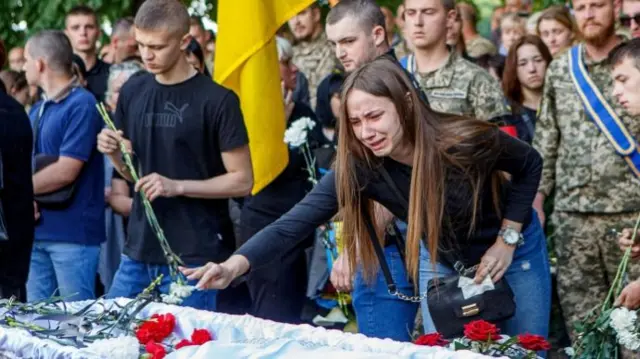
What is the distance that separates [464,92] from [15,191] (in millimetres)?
2308

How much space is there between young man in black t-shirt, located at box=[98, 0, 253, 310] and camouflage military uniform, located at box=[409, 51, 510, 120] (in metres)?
1.09

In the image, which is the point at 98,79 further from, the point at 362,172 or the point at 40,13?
the point at 362,172

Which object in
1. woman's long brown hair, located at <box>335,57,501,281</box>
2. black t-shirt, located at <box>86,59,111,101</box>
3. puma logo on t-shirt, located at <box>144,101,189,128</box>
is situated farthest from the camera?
black t-shirt, located at <box>86,59,111,101</box>

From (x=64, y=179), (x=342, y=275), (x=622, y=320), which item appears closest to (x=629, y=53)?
(x=622, y=320)

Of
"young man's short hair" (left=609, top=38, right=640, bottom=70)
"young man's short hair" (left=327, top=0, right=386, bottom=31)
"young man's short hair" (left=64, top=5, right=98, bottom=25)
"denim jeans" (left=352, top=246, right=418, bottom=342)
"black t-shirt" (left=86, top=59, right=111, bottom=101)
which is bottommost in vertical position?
"denim jeans" (left=352, top=246, right=418, bottom=342)

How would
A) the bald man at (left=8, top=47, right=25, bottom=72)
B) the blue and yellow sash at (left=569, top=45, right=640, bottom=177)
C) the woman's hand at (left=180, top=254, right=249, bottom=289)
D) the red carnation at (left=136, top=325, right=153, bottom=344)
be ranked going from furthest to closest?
the bald man at (left=8, top=47, right=25, bottom=72) → the blue and yellow sash at (left=569, top=45, right=640, bottom=177) → the woman's hand at (left=180, top=254, right=249, bottom=289) → the red carnation at (left=136, top=325, right=153, bottom=344)

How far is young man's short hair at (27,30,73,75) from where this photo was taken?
715 cm

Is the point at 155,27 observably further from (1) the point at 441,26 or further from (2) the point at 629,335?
(2) the point at 629,335

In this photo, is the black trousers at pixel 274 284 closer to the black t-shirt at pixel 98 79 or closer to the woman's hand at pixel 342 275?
the woman's hand at pixel 342 275

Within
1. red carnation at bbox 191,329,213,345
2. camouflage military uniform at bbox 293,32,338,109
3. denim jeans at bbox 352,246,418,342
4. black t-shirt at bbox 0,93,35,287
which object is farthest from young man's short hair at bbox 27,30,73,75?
red carnation at bbox 191,329,213,345

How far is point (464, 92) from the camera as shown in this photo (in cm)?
650

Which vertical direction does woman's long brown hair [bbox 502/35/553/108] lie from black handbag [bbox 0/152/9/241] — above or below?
above

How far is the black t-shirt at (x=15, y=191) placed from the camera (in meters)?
6.06

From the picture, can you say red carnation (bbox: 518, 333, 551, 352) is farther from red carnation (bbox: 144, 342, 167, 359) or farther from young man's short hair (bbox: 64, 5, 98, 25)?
young man's short hair (bbox: 64, 5, 98, 25)
